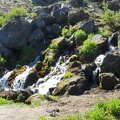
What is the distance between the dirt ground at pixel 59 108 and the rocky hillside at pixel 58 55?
217cm

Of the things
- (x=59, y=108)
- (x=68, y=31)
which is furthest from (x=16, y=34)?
(x=59, y=108)

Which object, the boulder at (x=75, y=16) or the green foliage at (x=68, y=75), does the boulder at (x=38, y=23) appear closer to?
the boulder at (x=75, y=16)

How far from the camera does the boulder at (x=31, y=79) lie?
37875mm

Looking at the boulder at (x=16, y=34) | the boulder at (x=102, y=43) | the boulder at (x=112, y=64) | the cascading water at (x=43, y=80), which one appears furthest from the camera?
the boulder at (x=16, y=34)

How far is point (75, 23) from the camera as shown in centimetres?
5206

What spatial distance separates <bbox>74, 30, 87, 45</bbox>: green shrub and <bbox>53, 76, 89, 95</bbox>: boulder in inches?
445

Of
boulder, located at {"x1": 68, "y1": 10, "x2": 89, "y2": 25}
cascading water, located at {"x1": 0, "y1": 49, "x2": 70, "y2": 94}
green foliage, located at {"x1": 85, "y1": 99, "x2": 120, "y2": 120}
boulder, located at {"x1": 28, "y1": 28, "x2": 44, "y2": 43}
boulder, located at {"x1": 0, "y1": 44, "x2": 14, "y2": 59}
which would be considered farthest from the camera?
boulder, located at {"x1": 68, "y1": 10, "x2": 89, "y2": 25}

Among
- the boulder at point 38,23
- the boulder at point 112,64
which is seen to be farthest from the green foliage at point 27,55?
the boulder at point 112,64

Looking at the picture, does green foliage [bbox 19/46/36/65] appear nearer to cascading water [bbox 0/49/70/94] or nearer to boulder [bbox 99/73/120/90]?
cascading water [bbox 0/49/70/94]

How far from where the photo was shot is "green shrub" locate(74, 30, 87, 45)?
43559mm

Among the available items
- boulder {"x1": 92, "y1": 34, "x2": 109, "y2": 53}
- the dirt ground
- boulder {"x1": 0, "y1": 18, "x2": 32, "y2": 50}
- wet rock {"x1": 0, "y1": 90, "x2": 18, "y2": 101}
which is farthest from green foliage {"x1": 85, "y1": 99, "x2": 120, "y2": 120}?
boulder {"x1": 0, "y1": 18, "x2": 32, "y2": 50}

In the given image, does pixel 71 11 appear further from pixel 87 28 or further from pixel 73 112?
pixel 73 112

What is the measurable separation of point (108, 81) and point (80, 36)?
513 inches

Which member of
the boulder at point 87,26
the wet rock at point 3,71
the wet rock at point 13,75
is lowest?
the wet rock at point 3,71
